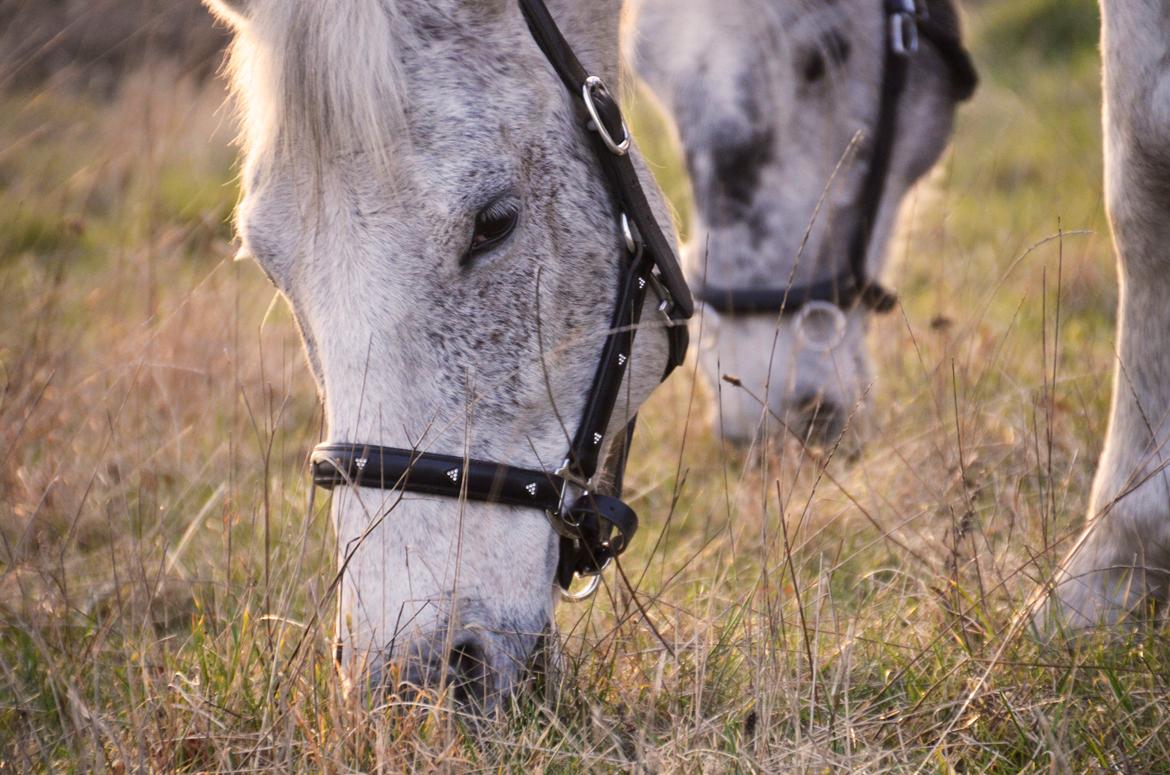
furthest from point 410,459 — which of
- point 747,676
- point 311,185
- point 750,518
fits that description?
point 750,518

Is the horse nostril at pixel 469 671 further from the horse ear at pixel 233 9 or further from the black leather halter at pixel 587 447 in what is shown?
the horse ear at pixel 233 9

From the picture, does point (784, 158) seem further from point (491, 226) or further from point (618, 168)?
point (491, 226)

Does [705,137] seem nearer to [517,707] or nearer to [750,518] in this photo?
[750,518]

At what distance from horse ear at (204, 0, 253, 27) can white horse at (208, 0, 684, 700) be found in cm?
9

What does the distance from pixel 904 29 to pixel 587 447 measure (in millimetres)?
1914

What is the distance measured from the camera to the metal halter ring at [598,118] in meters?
1.96

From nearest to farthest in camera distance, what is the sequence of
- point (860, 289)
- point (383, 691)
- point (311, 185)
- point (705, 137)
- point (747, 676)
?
point (383, 691)
point (311, 185)
point (747, 676)
point (705, 137)
point (860, 289)

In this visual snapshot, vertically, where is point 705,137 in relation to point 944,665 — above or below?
above

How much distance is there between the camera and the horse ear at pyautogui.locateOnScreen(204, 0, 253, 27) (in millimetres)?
1992

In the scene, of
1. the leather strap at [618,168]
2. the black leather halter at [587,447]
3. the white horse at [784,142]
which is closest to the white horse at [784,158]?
the white horse at [784,142]

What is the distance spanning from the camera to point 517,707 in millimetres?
1793

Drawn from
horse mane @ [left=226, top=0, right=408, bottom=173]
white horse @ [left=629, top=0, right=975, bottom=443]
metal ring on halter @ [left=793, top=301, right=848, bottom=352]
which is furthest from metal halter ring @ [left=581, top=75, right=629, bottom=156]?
metal ring on halter @ [left=793, top=301, right=848, bottom=352]

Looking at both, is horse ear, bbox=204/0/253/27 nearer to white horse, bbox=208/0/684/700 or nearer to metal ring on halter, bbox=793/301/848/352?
white horse, bbox=208/0/684/700

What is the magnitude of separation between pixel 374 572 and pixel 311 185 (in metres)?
0.69
